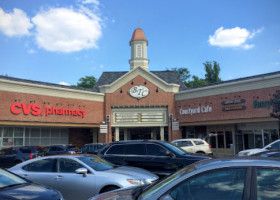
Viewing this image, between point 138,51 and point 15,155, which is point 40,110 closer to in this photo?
point 15,155

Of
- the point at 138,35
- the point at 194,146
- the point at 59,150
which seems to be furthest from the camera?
the point at 138,35

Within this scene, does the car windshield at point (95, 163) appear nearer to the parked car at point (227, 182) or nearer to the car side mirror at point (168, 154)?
the car side mirror at point (168, 154)

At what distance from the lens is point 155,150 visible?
9750mm

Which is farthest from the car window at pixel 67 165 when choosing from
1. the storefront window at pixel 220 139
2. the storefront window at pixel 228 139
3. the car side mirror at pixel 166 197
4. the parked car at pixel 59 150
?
the storefront window at pixel 220 139

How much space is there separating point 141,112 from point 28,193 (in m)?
25.0

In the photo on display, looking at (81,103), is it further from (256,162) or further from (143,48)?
(256,162)

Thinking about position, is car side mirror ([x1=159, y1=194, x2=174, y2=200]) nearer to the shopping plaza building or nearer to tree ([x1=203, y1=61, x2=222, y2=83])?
the shopping plaza building

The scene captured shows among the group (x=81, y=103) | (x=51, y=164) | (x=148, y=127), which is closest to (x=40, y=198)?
(x=51, y=164)

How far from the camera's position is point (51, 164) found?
7.44 meters

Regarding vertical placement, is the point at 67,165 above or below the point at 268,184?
below

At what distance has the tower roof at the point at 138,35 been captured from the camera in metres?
36.8

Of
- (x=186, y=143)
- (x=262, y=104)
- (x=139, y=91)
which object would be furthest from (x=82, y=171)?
(x=139, y=91)

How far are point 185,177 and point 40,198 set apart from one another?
286 centimetres

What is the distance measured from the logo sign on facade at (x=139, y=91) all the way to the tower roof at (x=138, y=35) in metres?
9.55
